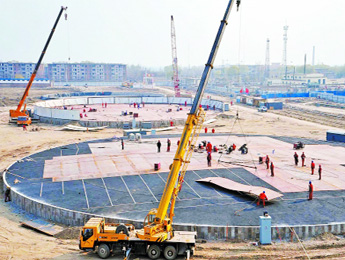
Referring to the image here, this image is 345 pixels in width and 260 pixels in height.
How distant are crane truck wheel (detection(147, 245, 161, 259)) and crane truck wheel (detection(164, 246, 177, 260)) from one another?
1.03 ft

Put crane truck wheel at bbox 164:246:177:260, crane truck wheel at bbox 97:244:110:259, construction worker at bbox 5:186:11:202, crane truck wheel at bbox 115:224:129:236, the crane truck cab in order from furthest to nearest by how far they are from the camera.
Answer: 1. the crane truck cab
2. construction worker at bbox 5:186:11:202
3. crane truck wheel at bbox 115:224:129:236
4. crane truck wheel at bbox 97:244:110:259
5. crane truck wheel at bbox 164:246:177:260

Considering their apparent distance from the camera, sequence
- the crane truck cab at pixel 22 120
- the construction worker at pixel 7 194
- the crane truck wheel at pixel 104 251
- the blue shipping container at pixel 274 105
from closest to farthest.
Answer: the crane truck wheel at pixel 104 251, the construction worker at pixel 7 194, the crane truck cab at pixel 22 120, the blue shipping container at pixel 274 105

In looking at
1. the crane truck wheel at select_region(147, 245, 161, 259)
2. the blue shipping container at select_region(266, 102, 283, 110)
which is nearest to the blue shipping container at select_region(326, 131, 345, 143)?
the crane truck wheel at select_region(147, 245, 161, 259)

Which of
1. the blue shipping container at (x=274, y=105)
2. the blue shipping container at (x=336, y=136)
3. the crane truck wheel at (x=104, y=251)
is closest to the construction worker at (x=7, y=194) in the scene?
the crane truck wheel at (x=104, y=251)

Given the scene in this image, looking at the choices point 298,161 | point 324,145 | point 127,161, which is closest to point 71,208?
point 127,161

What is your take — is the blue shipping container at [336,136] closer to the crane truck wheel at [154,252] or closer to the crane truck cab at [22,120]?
the crane truck wheel at [154,252]

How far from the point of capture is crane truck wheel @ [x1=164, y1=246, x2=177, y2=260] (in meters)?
17.3

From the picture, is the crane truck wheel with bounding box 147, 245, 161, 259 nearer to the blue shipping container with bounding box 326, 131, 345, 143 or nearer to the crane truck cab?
the blue shipping container with bounding box 326, 131, 345, 143

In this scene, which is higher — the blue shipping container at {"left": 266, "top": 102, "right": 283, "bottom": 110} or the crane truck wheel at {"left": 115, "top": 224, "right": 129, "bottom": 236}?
the blue shipping container at {"left": 266, "top": 102, "right": 283, "bottom": 110}

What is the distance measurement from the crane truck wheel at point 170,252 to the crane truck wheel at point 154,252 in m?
0.31

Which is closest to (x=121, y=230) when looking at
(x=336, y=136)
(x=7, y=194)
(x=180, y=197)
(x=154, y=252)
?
(x=154, y=252)

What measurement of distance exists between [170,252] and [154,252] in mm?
689

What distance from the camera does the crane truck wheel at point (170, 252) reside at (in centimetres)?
1730

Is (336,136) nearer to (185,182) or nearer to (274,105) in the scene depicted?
(185,182)
